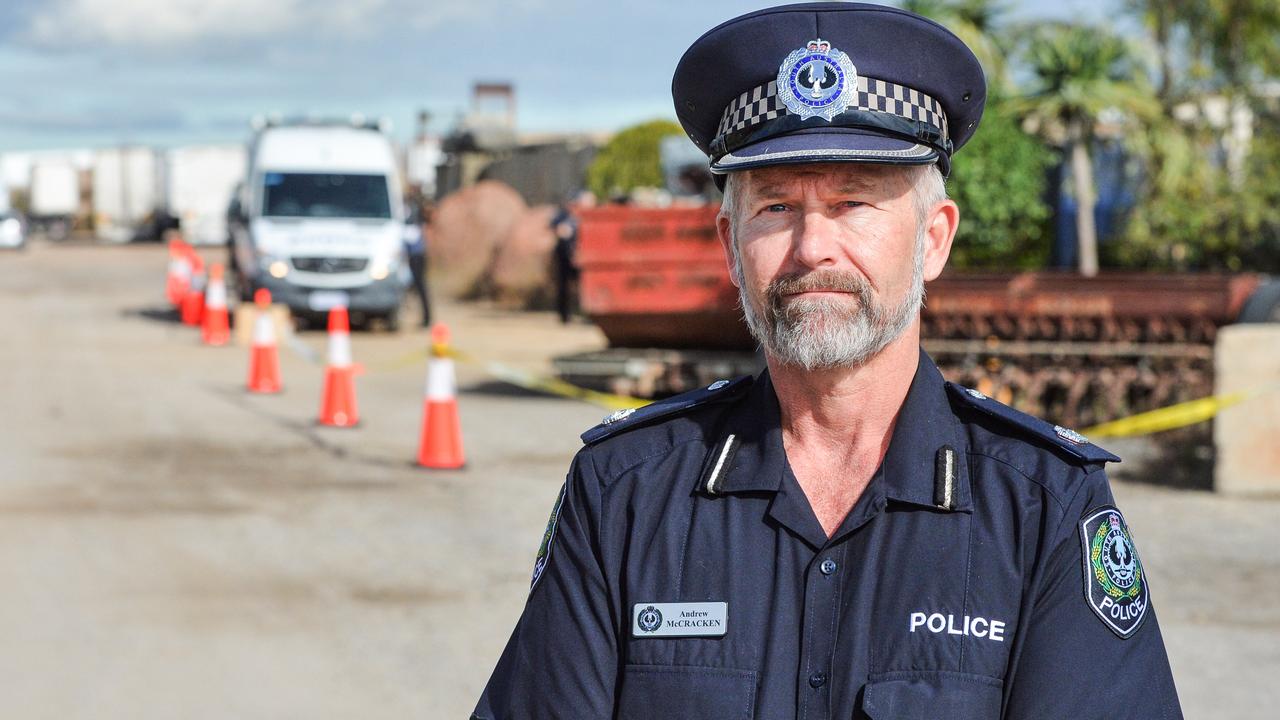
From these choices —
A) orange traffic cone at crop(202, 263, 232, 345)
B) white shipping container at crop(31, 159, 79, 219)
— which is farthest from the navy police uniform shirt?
white shipping container at crop(31, 159, 79, 219)

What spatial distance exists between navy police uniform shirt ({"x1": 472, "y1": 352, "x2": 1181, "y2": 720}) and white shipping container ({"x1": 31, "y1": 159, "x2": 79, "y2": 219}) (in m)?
71.5

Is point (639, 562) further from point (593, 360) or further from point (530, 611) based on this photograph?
point (593, 360)

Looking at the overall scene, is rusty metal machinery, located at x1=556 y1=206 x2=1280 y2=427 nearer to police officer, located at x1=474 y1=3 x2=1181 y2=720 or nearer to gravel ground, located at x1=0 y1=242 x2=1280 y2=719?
gravel ground, located at x1=0 y1=242 x2=1280 y2=719

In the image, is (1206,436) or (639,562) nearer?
(639,562)

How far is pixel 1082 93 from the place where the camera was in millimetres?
17125

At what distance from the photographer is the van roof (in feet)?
72.6

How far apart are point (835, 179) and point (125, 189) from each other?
65.2 meters

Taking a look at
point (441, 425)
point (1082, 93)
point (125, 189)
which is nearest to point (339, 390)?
point (441, 425)

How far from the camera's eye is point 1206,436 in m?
11.7

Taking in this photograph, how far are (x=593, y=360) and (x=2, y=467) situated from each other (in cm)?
516

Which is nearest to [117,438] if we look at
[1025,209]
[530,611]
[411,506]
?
[411,506]

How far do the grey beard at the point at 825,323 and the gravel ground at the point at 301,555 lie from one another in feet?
12.3

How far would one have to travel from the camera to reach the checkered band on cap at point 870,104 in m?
2.22

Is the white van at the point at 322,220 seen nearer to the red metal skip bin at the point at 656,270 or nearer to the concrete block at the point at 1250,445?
the red metal skip bin at the point at 656,270
